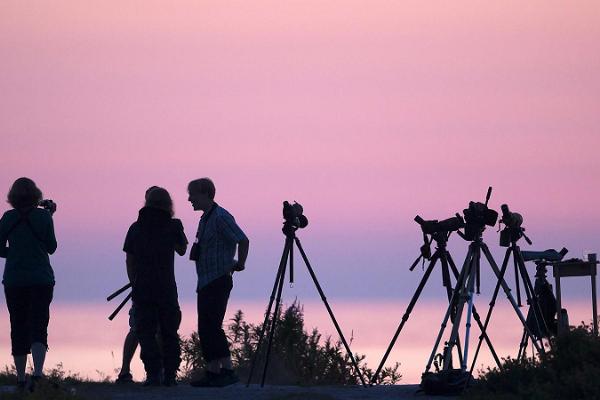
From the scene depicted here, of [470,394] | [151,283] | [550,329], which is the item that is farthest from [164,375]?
[550,329]

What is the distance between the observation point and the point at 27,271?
1172 centimetres

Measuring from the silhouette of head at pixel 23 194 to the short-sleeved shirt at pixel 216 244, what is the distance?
1712 millimetres

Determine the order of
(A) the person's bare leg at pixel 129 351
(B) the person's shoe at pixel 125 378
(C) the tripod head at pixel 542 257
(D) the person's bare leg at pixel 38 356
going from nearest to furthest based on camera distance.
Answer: (D) the person's bare leg at pixel 38 356 < (B) the person's shoe at pixel 125 378 < (A) the person's bare leg at pixel 129 351 < (C) the tripod head at pixel 542 257

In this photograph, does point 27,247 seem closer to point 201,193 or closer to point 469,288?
point 201,193

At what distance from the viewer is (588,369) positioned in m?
10.3

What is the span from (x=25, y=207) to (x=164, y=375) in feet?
7.22

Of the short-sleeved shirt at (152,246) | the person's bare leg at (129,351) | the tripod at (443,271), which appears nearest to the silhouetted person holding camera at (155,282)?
the short-sleeved shirt at (152,246)

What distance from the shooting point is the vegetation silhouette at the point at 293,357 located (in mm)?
14953

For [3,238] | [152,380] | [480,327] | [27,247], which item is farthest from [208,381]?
[480,327]

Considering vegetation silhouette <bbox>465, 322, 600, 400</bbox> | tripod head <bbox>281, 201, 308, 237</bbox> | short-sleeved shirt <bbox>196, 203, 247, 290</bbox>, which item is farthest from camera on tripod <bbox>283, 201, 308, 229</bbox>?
vegetation silhouette <bbox>465, 322, 600, 400</bbox>

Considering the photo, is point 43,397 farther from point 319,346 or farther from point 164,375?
point 319,346

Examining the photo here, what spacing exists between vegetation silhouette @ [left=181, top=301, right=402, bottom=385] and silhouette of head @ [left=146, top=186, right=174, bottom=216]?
9.41 ft

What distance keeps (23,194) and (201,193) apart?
1771 mm

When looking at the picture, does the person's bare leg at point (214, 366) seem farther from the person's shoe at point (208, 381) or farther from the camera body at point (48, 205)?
the camera body at point (48, 205)
